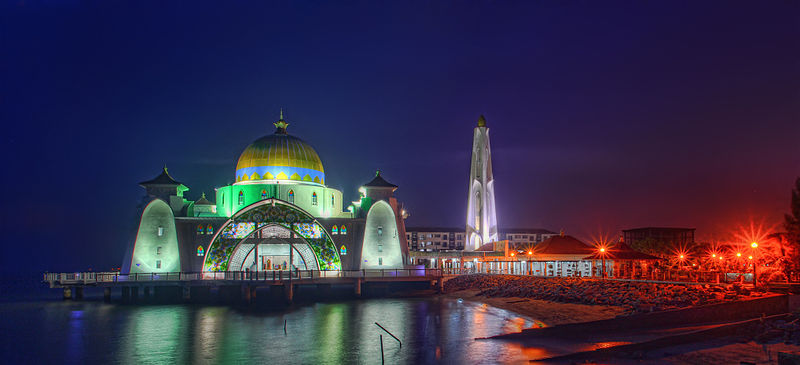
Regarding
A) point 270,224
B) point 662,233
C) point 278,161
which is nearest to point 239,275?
point 270,224

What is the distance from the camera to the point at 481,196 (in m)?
68.1

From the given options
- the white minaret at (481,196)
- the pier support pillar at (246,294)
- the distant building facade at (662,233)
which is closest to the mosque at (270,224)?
the pier support pillar at (246,294)

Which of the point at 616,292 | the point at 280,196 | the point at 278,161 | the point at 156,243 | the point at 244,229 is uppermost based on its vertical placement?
the point at 278,161

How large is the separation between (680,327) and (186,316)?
25.0m

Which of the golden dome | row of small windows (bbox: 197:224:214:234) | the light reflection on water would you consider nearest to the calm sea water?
the light reflection on water

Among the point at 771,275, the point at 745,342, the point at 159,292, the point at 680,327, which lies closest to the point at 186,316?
the point at 159,292

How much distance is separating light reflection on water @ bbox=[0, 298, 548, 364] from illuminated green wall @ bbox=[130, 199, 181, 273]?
17.1ft

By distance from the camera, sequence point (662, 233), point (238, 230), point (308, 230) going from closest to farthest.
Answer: point (238, 230), point (308, 230), point (662, 233)

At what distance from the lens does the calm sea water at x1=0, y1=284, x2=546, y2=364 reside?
74.9ft

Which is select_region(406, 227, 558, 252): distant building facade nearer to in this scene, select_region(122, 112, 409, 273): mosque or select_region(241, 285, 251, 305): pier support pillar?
select_region(122, 112, 409, 273): mosque

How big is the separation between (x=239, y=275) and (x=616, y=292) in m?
24.3

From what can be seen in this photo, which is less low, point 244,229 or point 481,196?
point 481,196

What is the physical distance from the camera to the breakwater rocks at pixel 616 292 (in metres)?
28.0

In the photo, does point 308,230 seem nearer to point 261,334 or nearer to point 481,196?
point 261,334
